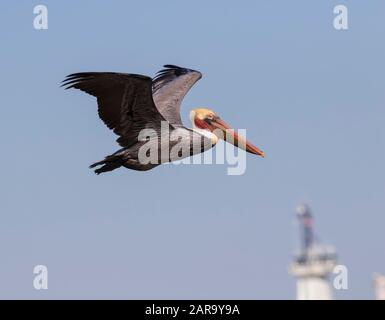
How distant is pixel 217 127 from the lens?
Answer: 23516mm

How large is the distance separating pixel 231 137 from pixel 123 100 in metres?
3.54

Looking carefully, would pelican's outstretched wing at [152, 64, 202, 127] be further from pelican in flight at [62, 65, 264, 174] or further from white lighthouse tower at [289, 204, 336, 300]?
white lighthouse tower at [289, 204, 336, 300]

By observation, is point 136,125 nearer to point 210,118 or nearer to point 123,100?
point 123,100

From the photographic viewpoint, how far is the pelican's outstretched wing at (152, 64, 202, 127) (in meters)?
22.5

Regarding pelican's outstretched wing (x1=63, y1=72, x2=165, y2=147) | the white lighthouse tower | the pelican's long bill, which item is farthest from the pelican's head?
the white lighthouse tower

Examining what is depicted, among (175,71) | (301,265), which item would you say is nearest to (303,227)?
(301,265)

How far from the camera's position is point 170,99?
75.7 feet

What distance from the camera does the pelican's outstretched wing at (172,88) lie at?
2255cm

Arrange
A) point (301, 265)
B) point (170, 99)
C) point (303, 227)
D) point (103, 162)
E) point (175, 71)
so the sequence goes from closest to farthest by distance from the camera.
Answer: point (103, 162) < point (170, 99) < point (175, 71) < point (301, 265) < point (303, 227)

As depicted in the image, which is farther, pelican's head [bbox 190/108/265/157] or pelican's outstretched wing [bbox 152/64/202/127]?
pelican's head [bbox 190/108/265/157]

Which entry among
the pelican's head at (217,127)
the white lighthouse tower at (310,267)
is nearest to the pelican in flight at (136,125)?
the pelican's head at (217,127)
